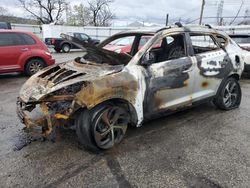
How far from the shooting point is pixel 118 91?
354 centimetres

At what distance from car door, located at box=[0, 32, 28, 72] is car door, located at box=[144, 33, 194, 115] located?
593 cm

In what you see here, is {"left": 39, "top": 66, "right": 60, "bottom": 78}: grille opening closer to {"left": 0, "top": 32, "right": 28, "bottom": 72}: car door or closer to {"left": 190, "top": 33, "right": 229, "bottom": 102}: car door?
{"left": 190, "top": 33, "right": 229, "bottom": 102}: car door

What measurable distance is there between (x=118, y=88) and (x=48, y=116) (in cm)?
98

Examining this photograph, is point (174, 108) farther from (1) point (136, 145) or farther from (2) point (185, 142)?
(1) point (136, 145)

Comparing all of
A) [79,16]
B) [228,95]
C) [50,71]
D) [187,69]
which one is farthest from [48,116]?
[79,16]

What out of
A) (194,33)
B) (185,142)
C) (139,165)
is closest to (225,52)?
(194,33)

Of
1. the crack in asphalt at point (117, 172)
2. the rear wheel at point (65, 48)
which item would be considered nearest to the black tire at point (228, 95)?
the crack in asphalt at point (117, 172)

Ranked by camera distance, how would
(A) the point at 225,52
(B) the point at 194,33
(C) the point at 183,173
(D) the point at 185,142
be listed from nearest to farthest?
1. (C) the point at 183,173
2. (D) the point at 185,142
3. (B) the point at 194,33
4. (A) the point at 225,52

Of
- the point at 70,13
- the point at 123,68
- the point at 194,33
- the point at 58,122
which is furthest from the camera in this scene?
the point at 70,13

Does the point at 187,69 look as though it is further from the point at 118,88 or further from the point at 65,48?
the point at 65,48

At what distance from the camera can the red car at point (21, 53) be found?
8.48m

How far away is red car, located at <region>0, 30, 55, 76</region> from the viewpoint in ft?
27.8

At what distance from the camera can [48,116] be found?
3.41m

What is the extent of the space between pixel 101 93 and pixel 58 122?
70cm
